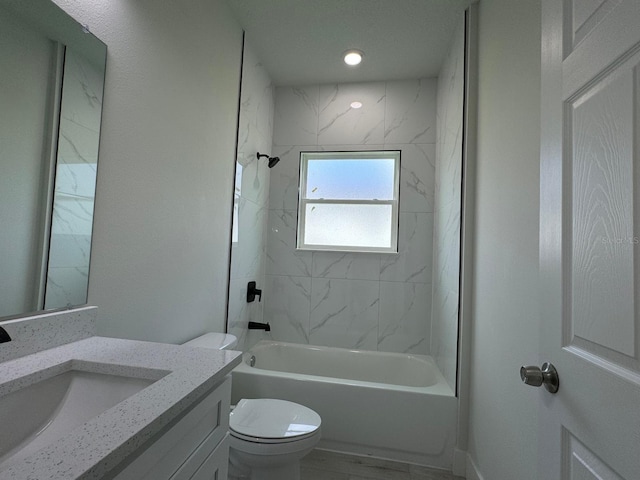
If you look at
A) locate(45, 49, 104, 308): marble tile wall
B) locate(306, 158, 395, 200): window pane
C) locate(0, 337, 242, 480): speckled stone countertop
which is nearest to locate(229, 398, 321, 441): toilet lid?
locate(0, 337, 242, 480): speckled stone countertop

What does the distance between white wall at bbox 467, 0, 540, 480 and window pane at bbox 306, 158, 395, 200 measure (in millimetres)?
1076

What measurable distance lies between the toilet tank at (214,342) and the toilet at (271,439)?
0.31 metres

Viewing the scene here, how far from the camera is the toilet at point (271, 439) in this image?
1.40 m

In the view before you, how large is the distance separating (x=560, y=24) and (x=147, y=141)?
1.47 meters

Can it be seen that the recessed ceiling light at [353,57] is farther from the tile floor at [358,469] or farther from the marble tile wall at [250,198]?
the tile floor at [358,469]

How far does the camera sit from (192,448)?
0.80 m

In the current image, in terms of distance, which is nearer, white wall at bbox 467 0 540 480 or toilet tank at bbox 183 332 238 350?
white wall at bbox 467 0 540 480

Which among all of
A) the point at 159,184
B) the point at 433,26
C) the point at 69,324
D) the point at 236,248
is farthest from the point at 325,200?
the point at 69,324

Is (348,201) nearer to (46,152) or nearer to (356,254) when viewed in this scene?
(356,254)

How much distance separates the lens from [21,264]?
36.8 inches

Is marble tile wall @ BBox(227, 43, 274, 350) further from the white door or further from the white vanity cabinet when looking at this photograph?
the white door

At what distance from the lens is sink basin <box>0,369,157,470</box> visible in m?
0.71

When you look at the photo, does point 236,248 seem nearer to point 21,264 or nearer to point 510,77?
point 21,264

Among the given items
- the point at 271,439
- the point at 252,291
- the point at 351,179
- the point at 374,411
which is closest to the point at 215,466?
the point at 271,439
